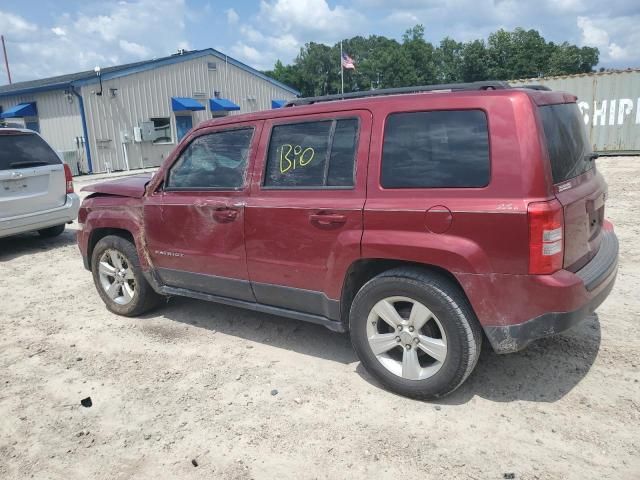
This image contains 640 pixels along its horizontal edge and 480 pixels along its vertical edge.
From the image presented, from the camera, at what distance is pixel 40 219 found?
774 centimetres

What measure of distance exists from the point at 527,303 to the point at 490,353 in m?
1.12

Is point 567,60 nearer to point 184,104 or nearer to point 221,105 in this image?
point 221,105

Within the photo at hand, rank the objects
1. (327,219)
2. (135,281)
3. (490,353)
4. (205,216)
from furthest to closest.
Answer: (135,281) → (205,216) → (490,353) → (327,219)

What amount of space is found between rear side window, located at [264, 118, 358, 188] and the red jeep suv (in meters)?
0.01

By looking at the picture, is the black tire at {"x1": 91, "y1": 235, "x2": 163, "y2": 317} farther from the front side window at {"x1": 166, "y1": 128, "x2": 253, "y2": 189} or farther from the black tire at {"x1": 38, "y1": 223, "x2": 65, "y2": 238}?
the black tire at {"x1": 38, "y1": 223, "x2": 65, "y2": 238}

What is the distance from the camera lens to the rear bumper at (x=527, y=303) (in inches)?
112

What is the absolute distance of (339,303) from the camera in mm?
3568

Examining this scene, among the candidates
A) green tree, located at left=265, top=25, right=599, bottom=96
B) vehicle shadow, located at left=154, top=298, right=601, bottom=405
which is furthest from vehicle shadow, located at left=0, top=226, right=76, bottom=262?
green tree, located at left=265, top=25, right=599, bottom=96

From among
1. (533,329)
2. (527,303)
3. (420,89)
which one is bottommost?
(533,329)

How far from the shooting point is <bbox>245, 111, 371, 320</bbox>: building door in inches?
134

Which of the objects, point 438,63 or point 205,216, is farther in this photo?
point 438,63

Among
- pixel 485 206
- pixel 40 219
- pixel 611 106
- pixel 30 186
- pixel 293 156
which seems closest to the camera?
pixel 485 206

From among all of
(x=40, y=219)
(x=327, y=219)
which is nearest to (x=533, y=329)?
(x=327, y=219)

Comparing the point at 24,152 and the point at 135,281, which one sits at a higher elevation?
the point at 24,152
